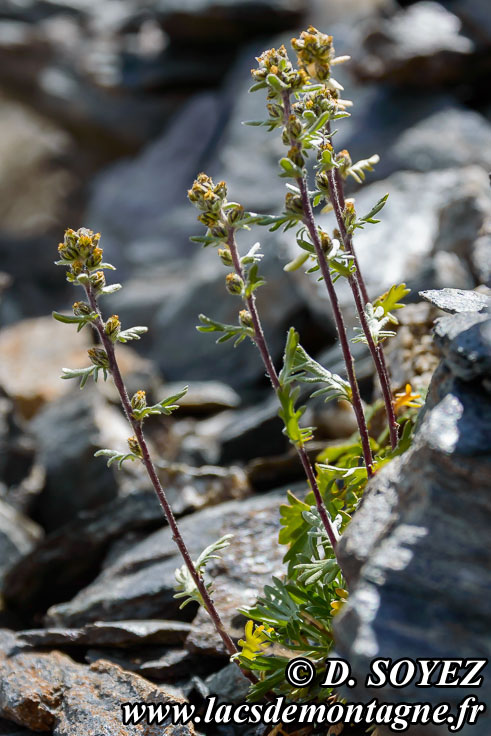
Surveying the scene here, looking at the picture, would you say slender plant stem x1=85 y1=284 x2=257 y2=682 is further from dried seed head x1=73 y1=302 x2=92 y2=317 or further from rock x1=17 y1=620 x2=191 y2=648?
rock x1=17 y1=620 x2=191 y2=648

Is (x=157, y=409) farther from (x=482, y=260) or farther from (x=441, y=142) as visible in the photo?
(x=441, y=142)

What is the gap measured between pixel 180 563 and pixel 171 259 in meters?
11.1

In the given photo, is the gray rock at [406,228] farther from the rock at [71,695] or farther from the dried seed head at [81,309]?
the rock at [71,695]

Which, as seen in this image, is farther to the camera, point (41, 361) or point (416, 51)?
point (416, 51)

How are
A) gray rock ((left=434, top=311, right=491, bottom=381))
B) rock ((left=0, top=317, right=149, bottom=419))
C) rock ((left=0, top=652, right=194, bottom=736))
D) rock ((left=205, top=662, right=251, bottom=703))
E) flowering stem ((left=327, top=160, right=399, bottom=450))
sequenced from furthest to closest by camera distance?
rock ((left=0, top=317, right=149, bottom=419)), rock ((left=205, top=662, right=251, bottom=703)), rock ((left=0, top=652, right=194, bottom=736)), flowering stem ((left=327, top=160, right=399, bottom=450)), gray rock ((left=434, top=311, right=491, bottom=381))

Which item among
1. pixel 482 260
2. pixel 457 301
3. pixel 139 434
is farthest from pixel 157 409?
pixel 482 260

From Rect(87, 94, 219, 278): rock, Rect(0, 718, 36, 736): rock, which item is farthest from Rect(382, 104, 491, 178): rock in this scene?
Rect(0, 718, 36, 736): rock

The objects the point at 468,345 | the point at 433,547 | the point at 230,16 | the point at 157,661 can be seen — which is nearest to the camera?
the point at 433,547

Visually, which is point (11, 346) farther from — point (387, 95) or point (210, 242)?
point (210, 242)

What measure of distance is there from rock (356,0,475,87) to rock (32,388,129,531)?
7.95 metres

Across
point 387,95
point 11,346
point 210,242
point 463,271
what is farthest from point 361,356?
point 387,95

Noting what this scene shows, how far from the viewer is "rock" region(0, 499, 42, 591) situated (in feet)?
19.8

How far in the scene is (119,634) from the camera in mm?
4121

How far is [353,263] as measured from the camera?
3.19 m
